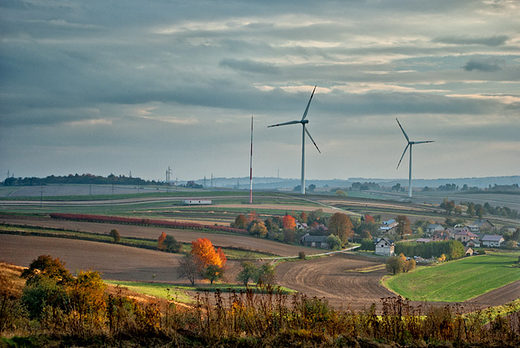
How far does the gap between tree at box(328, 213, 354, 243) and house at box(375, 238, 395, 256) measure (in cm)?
1014

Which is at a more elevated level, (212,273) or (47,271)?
(47,271)

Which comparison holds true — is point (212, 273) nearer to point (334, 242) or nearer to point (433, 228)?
point (334, 242)

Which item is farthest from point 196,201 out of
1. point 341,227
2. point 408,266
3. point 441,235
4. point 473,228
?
point 408,266

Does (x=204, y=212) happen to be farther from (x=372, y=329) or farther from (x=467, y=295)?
(x=372, y=329)

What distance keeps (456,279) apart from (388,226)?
54171 mm

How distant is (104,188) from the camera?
7136 inches

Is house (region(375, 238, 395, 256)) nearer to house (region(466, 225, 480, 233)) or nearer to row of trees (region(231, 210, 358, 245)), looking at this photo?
row of trees (region(231, 210, 358, 245))

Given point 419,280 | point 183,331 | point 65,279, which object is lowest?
point 419,280

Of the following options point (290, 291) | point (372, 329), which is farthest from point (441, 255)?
point (372, 329)

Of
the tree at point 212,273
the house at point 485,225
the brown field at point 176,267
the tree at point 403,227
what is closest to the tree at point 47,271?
the brown field at point 176,267

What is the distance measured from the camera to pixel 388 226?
125438 mm

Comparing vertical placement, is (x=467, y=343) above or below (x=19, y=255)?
above

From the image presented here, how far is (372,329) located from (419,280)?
58.1 m

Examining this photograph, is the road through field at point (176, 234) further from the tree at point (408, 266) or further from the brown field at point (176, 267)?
the tree at point (408, 266)
